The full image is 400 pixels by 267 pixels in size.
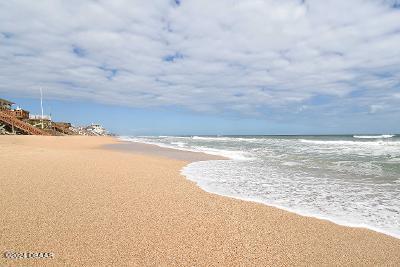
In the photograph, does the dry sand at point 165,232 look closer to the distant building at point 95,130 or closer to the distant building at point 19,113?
the distant building at point 19,113

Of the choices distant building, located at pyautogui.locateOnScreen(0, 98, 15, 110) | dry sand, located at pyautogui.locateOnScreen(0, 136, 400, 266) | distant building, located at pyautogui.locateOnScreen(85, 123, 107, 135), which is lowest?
dry sand, located at pyautogui.locateOnScreen(0, 136, 400, 266)

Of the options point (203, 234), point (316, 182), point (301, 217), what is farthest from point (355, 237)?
point (316, 182)

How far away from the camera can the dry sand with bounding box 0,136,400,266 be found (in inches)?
135

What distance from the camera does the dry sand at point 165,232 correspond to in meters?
3.42

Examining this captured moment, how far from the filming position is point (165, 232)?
4102mm

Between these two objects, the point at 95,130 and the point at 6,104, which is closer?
the point at 6,104

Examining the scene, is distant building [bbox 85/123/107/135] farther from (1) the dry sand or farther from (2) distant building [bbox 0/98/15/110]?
(1) the dry sand

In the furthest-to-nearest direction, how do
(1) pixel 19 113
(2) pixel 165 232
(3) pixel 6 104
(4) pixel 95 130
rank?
(4) pixel 95 130 < (3) pixel 6 104 < (1) pixel 19 113 < (2) pixel 165 232

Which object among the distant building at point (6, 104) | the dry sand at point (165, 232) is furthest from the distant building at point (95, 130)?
the dry sand at point (165, 232)

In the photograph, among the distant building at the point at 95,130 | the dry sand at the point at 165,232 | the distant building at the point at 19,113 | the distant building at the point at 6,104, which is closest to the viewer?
the dry sand at the point at 165,232

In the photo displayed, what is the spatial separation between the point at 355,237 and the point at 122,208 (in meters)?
3.89

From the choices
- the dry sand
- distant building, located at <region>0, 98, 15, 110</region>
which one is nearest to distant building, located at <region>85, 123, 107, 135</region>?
distant building, located at <region>0, 98, 15, 110</region>

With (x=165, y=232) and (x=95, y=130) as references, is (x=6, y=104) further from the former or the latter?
(x=165, y=232)

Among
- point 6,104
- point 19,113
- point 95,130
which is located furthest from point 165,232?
point 95,130
